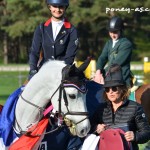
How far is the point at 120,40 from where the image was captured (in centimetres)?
849

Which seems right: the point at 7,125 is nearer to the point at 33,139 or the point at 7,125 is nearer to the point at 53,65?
the point at 33,139

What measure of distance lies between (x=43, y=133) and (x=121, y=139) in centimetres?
95

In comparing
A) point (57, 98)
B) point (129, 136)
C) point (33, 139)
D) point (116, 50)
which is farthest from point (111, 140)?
point (116, 50)

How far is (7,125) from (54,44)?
110 cm

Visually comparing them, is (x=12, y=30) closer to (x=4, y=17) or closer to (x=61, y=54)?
(x=4, y=17)

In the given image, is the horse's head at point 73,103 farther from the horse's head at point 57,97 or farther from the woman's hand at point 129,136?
the woman's hand at point 129,136

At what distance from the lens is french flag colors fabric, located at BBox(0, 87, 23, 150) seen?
5.91 meters

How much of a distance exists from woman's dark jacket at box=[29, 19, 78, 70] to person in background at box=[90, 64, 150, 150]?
103 cm

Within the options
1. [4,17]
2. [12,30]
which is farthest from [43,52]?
[4,17]

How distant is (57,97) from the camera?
5.51 m

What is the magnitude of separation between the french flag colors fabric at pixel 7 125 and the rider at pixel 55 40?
61 cm

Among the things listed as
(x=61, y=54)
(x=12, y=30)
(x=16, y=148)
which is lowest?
(x=12, y=30)

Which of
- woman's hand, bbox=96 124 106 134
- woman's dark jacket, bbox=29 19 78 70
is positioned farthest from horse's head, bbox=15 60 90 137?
woman's dark jacket, bbox=29 19 78 70

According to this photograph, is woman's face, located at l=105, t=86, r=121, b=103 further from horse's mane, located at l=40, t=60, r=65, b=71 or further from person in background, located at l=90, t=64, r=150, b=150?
horse's mane, located at l=40, t=60, r=65, b=71
